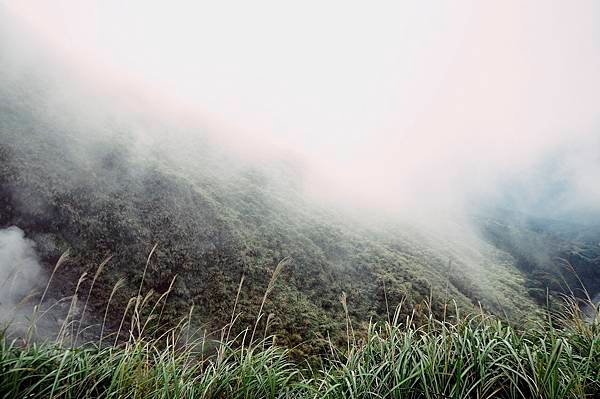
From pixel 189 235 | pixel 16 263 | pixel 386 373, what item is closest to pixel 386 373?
pixel 386 373

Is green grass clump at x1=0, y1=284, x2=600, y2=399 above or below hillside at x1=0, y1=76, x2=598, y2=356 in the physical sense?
above

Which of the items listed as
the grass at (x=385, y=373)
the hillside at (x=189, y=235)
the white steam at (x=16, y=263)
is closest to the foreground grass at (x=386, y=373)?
the grass at (x=385, y=373)

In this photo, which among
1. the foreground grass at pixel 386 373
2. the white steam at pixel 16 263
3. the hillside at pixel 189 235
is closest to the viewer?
the foreground grass at pixel 386 373

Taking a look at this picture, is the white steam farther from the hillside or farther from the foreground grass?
the foreground grass

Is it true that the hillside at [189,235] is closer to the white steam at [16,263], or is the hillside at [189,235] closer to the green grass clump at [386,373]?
the white steam at [16,263]

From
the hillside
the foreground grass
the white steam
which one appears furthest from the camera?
the hillside

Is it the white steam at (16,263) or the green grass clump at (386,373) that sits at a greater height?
the green grass clump at (386,373)

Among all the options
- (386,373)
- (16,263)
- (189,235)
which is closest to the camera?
(386,373)

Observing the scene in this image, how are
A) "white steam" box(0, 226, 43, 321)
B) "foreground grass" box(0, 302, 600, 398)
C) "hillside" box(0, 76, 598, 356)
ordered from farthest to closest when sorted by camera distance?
1. "hillside" box(0, 76, 598, 356)
2. "white steam" box(0, 226, 43, 321)
3. "foreground grass" box(0, 302, 600, 398)

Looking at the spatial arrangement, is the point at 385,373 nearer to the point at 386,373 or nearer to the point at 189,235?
the point at 386,373

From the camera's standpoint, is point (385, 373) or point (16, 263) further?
point (16, 263)

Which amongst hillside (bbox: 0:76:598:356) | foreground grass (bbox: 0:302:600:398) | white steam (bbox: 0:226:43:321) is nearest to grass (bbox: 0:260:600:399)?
foreground grass (bbox: 0:302:600:398)

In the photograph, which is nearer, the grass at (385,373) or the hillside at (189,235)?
the grass at (385,373)

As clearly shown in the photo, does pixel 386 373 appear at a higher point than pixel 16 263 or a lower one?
higher
